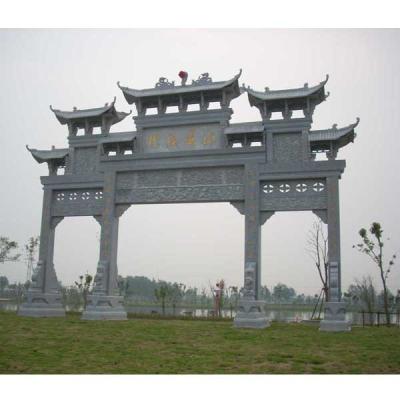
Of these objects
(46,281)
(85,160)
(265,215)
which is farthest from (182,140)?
(46,281)

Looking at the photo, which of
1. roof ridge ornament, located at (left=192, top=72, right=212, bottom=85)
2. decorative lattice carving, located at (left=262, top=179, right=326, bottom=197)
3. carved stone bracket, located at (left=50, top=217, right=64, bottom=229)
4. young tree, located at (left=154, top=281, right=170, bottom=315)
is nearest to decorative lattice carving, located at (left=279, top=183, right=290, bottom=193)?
decorative lattice carving, located at (left=262, top=179, right=326, bottom=197)

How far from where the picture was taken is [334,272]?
11828 millimetres

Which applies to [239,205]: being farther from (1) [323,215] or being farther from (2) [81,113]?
(2) [81,113]

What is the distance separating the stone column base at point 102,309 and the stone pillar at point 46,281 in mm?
1502

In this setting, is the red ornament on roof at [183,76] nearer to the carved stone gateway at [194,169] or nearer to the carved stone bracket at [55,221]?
the carved stone gateway at [194,169]

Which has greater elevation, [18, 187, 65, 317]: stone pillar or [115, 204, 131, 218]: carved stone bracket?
[115, 204, 131, 218]: carved stone bracket

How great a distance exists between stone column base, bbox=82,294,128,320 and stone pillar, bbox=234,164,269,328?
4068 millimetres

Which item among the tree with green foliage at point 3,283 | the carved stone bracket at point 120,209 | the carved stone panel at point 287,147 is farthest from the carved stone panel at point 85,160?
the tree with green foliage at point 3,283

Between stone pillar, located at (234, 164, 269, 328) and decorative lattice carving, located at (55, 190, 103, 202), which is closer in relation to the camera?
stone pillar, located at (234, 164, 269, 328)

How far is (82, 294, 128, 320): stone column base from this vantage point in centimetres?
1373

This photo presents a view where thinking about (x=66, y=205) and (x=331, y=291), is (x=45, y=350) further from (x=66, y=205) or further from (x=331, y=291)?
(x=66, y=205)

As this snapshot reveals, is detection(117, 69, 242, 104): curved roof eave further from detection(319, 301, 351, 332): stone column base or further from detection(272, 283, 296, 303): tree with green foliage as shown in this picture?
detection(272, 283, 296, 303): tree with green foliage

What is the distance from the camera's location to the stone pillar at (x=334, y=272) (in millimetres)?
11484

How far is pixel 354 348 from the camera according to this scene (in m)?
8.11
